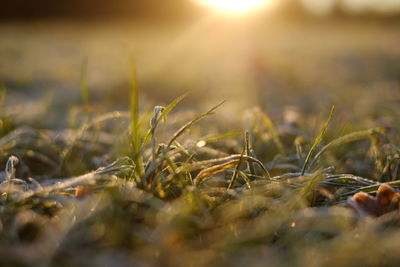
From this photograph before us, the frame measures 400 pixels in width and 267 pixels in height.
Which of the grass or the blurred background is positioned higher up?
the grass

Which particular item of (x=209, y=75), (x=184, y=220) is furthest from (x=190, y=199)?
(x=209, y=75)

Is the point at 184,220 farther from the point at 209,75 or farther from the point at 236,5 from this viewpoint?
the point at 236,5

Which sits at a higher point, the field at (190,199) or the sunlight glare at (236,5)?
the field at (190,199)

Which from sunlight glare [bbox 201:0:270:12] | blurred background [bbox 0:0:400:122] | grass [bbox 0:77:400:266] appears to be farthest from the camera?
sunlight glare [bbox 201:0:270:12]

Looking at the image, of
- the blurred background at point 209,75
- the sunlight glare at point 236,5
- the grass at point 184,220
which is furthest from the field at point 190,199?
the sunlight glare at point 236,5

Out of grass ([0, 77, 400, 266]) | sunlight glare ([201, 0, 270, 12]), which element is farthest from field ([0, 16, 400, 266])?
sunlight glare ([201, 0, 270, 12])

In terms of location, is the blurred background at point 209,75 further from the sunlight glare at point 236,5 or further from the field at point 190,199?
the sunlight glare at point 236,5

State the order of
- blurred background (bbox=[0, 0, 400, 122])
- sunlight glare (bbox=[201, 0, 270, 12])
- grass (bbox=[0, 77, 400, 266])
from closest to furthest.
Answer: grass (bbox=[0, 77, 400, 266])
blurred background (bbox=[0, 0, 400, 122])
sunlight glare (bbox=[201, 0, 270, 12])

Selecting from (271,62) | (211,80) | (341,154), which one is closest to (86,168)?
(341,154)

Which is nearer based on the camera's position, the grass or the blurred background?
the grass

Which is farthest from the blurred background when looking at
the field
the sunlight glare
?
the sunlight glare

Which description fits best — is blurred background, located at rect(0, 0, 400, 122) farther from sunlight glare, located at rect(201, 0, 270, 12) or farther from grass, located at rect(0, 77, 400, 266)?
sunlight glare, located at rect(201, 0, 270, 12)
